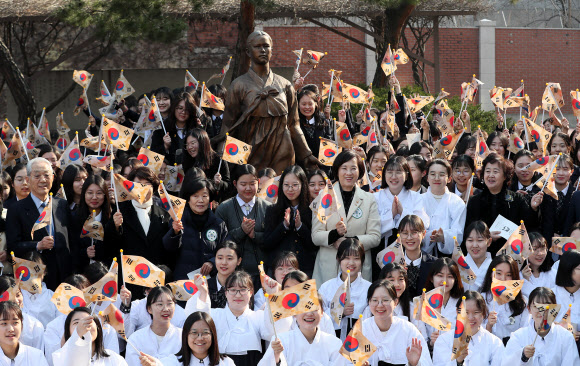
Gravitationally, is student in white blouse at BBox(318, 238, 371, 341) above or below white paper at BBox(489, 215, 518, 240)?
below

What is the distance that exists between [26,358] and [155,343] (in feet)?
2.86

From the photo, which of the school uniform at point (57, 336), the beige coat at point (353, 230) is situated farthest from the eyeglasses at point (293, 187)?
the school uniform at point (57, 336)

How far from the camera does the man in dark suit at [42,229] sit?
7.30 m

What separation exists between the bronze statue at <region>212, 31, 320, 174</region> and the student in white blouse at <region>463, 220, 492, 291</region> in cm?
204

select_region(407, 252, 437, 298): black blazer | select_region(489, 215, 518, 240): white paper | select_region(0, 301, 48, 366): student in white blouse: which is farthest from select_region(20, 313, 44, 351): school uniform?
select_region(489, 215, 518, 240): white paper

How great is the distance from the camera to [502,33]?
22859 millimetres

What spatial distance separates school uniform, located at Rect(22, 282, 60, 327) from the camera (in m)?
7.05

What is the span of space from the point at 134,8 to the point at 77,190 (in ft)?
14.6

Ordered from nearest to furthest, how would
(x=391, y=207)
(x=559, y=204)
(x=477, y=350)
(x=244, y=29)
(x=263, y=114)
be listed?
(x=477, y=350) → (x=391, y=207) → (x=559, y=204) → (x=263, y=114) → (x=244, y=29)

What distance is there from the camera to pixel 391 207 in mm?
7551

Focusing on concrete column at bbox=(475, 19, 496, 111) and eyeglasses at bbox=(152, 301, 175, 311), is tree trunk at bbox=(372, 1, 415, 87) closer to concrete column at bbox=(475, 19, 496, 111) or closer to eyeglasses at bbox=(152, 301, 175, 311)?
concrete column at bbox=(475, 19, 496, 111)

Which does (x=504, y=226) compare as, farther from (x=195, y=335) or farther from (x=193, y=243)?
(x=195, y=335)

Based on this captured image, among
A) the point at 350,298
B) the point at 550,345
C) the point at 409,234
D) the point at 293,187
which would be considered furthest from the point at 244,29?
the point at 550,345

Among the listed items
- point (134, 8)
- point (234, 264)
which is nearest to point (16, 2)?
point (134, 8)
